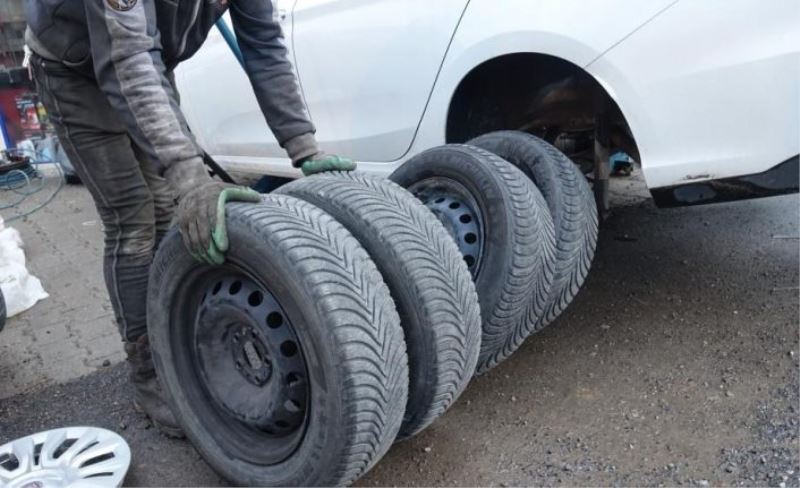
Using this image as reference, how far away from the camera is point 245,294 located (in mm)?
1877

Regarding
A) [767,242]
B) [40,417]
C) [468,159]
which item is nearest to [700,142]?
[468,159]

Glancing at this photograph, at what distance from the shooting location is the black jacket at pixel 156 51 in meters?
1.76

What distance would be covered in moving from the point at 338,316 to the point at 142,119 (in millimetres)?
736

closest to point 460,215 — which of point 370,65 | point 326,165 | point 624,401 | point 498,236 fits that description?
point 498,236

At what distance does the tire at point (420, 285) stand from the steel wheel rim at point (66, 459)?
885mm

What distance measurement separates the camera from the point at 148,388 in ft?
8.04

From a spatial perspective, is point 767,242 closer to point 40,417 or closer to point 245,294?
point 245,294

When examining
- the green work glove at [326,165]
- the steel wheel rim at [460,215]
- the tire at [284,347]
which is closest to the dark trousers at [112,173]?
the tire at [284,347]

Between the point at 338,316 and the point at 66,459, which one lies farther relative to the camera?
the point at 66,459

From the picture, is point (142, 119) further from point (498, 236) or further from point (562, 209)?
point (562, 209)

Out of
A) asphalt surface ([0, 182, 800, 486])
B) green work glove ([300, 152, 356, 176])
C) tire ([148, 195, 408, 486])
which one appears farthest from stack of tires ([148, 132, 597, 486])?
asphalt surface ([0, 182, 800, 486])

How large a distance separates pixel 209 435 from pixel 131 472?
406 millimetres

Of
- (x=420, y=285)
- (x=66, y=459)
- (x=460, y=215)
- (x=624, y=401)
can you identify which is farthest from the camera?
(x=460, y=215)

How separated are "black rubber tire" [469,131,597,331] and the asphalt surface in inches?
11.9
